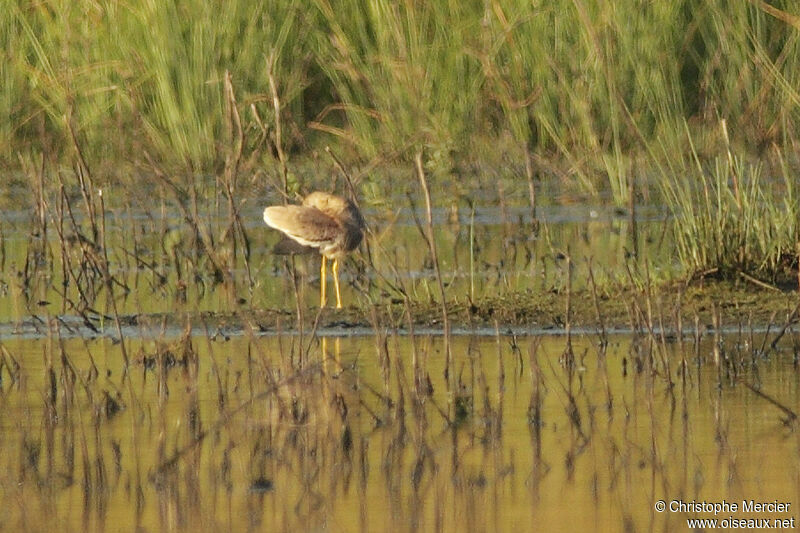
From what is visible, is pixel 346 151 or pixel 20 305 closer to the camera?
pixel 20 305

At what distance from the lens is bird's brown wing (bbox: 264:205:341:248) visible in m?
8.73

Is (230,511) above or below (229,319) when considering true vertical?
below

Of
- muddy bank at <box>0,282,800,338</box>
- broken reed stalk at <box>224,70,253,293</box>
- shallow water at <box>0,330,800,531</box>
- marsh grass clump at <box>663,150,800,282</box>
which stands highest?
broken reed stalk at <box>224,70,253,293</box>

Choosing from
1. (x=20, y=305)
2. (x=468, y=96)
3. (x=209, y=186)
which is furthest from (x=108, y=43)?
(x=20, y=305)

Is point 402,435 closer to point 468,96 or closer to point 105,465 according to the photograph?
point 105,465

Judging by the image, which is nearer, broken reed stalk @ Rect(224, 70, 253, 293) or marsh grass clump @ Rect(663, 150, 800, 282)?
broken reed stalk @ Rect(224, 70, 253, 293)

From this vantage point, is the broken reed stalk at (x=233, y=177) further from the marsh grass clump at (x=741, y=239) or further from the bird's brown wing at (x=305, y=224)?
the marsh grass clump at (x=741, y=239)

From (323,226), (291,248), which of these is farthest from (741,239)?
(291,248)

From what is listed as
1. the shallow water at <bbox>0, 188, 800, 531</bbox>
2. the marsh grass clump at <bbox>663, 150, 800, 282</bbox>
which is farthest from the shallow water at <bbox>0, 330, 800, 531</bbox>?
the marsh grass clump at <bbox>663, 150, 800, 282</bbox>

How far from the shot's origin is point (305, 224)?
28.9 ft

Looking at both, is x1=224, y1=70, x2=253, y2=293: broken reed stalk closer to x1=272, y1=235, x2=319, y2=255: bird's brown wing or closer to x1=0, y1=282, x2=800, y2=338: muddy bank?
x1=272, y1=235, x2=319, y2=255: bird's brown wing

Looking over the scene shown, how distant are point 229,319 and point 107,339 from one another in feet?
1.83

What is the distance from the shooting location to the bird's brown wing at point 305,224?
28.7 feet

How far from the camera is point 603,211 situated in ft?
38.7
